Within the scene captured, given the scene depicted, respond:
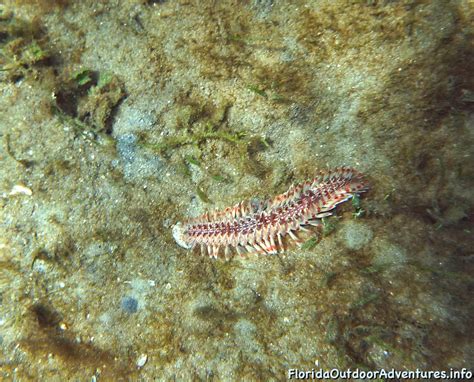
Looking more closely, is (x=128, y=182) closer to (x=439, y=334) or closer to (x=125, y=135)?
(x=125, y=135)

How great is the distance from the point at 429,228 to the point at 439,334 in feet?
3.79

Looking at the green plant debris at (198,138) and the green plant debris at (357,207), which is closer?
the green plant debris at (357,207)

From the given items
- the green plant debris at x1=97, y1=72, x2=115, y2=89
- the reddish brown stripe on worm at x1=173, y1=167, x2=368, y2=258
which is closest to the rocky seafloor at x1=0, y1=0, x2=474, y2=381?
the green plant debris at x1=97, y1=72, x2=115, y2=89

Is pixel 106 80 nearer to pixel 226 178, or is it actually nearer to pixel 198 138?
pixel 198 138

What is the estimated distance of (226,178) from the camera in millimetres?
4496

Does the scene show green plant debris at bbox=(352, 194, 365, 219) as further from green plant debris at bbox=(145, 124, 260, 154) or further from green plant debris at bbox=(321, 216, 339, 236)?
green plant debris at bbox=(145, 124, 260, 154)

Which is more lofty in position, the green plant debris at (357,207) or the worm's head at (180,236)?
the worm's head at (180,236)

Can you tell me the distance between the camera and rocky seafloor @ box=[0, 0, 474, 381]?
11.5ft

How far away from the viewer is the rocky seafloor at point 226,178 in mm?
3490

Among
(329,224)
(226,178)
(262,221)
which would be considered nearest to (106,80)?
(226,178)

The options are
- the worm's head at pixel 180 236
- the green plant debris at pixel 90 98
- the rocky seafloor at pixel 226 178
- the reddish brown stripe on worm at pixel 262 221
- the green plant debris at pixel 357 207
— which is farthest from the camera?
the green plant debris at pixel 90 98

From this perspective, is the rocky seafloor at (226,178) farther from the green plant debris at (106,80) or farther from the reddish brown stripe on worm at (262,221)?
the reddish brown stripe on worm at (262,221)

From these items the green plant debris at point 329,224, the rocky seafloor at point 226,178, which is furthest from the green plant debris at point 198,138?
the green plant debris at point 329,224

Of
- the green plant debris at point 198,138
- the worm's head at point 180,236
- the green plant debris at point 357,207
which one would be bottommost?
the green plant debris at point 357,207
